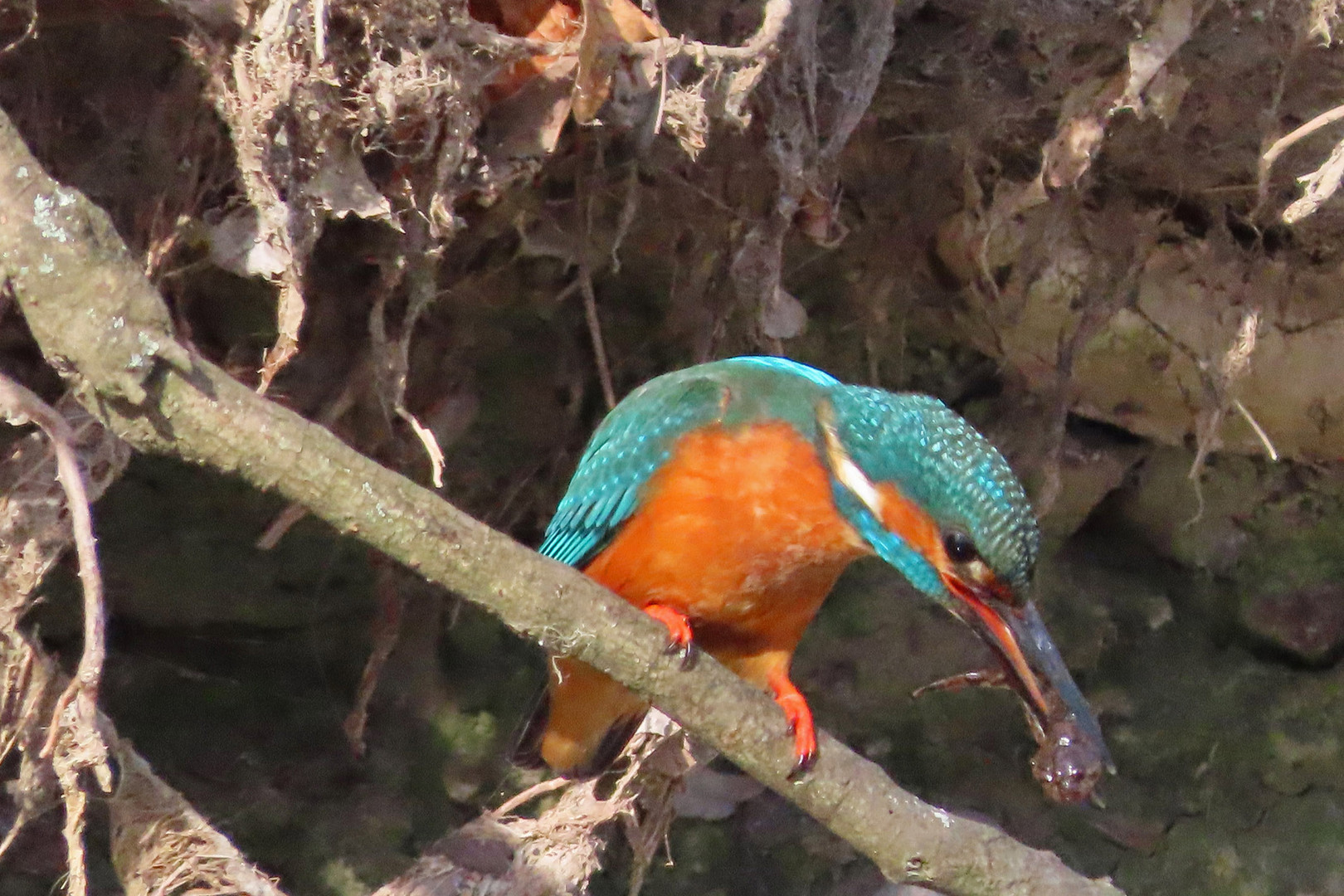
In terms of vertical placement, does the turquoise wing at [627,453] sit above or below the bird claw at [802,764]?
above

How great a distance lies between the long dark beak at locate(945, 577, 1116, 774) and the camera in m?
1.60

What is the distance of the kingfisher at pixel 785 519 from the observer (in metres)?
1.61

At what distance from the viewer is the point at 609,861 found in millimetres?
2693

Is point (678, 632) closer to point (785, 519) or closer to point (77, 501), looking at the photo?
point (785, 519)

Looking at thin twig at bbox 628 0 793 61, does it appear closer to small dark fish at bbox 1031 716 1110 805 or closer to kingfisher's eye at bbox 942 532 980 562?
kingfisher's eye at bbox 942 532 980 562

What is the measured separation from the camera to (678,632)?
1673mm

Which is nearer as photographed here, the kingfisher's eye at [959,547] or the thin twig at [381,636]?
the kingfisher's eye at [959,547]

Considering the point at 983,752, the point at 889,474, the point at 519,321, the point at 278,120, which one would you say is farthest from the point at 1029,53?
the point at 983,752

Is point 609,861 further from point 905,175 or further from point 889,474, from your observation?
point 905,175

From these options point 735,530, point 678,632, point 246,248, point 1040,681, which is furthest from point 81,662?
point 1040,681

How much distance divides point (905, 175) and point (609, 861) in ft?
5.14

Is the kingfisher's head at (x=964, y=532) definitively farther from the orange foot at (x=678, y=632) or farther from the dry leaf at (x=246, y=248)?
the dry leaf at (x=246, y=248)

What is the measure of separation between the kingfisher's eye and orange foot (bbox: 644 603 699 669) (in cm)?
35

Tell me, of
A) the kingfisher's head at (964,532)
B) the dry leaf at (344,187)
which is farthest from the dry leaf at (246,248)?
the kingfisher's head at (964,532)
